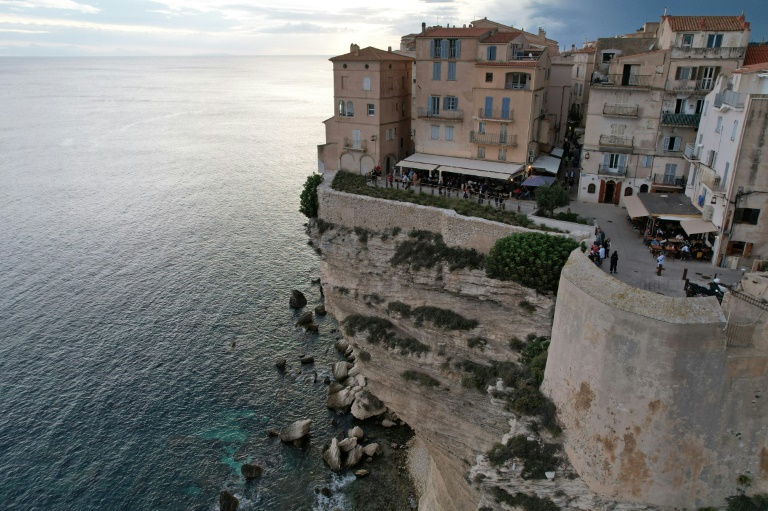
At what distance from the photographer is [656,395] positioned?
Answer: 57.2 ft

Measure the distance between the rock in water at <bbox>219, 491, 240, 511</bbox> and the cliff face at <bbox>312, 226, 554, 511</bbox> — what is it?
9.73 meters

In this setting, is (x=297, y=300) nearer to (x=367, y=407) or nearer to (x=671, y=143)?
(x=367, y=407)

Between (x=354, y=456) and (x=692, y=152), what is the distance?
26.9 metres

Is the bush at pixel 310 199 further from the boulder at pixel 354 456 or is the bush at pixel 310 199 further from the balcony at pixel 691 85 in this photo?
the balcony at pixel 691 85

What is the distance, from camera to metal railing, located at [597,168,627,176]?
37062mm

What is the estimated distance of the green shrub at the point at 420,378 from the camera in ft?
96.5

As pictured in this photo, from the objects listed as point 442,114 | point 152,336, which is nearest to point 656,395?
point 442,114

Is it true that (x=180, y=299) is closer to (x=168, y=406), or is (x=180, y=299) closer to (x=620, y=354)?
(x=168, y=406)

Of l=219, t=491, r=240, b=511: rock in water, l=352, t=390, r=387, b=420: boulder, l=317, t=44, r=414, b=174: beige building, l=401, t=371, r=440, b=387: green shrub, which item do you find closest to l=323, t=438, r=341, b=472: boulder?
l=352, t=390, r=387, b=420: boulder

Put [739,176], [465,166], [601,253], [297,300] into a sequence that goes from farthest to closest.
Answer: [297,300]
[465,166]
[601,253]
[739,176]

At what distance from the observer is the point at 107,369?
126 ft

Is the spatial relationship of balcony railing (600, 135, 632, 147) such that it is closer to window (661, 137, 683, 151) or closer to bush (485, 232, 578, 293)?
window (661, 137, 683, 151)

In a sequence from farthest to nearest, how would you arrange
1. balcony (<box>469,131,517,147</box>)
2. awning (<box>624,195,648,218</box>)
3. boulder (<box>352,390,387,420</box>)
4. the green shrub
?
balcony (<box>469,131,517,147</box>)
boulder (<box>352,390,387,420</box>)
awning (<box>624,195,648,218</box>)
the green shrub

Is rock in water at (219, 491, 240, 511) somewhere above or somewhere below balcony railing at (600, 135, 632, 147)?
below
